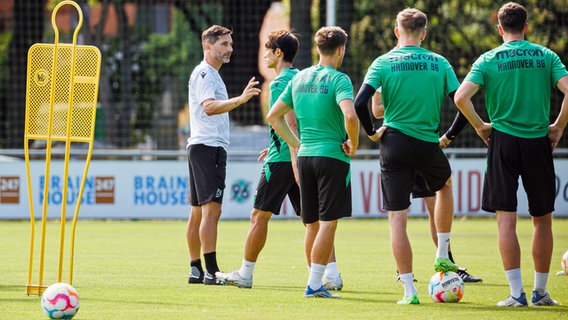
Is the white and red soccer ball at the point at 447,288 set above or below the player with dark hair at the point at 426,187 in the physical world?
below

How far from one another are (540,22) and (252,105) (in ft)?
20.6

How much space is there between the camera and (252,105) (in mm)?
23078

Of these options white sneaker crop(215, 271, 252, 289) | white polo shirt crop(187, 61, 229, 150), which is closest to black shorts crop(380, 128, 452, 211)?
white sneaker crop(215, 271, 252, 289)

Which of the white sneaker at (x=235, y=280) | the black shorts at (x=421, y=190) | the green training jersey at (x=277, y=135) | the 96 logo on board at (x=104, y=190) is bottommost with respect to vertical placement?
the 96 logo on board at (x=104, y=190)

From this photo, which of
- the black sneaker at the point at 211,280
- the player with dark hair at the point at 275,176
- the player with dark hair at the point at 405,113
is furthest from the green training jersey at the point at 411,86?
the black sneaker at the point at 211,280

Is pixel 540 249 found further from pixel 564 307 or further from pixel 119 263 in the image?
pixel 119 263

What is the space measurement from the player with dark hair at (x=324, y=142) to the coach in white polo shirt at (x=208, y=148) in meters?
1.37

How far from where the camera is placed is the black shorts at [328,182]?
789 centimetres

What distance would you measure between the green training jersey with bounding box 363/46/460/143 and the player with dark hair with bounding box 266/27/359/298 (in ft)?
0.93

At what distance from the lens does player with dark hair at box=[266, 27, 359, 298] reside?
790 cm

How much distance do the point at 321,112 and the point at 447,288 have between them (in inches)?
62.0

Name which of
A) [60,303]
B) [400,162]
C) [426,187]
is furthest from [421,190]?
[60,303]

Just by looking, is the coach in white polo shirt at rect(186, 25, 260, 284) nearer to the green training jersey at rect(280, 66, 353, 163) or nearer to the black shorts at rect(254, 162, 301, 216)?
the black shorts at rect(254, 162, 301, 216)

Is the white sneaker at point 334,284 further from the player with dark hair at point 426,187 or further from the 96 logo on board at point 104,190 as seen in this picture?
the 96 logo on board at point 104,190
